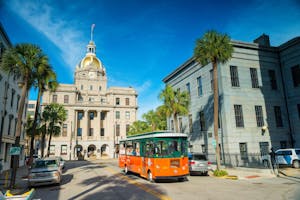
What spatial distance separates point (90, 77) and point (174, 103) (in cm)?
4873

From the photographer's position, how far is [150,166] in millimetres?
14594

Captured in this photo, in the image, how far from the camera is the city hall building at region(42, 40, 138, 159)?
56938mm

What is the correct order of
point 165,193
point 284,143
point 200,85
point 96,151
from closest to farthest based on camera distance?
point 165,193 → point 284,143 → point 200,85 → point 96,151

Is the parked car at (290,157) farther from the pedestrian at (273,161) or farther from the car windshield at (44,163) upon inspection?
the car windshield at (44,163)

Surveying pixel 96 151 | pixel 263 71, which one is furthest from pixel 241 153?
pixel 96 151

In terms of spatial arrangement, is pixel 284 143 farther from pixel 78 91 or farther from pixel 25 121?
pixel 78 91

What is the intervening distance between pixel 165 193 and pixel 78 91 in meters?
57.9

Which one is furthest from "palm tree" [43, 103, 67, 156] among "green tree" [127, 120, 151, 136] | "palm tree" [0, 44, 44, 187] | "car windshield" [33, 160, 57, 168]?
"green tree" [127, 120, 151, 136]

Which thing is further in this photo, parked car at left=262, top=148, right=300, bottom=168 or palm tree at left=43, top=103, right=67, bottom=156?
palm tree at left=43, top=103, right=67, bottom=156

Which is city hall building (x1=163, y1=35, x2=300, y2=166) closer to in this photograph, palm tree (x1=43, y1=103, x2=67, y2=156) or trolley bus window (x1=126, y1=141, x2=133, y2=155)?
trolley bus window (x1=126, y1=141, x2=133, y2=155)

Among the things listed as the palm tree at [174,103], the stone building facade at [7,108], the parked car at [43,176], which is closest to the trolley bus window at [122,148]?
the palm tree at [174,103]

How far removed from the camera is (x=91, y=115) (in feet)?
207

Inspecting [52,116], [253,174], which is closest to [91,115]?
[52,116]

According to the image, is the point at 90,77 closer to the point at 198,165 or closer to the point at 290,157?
the point at 198,165
